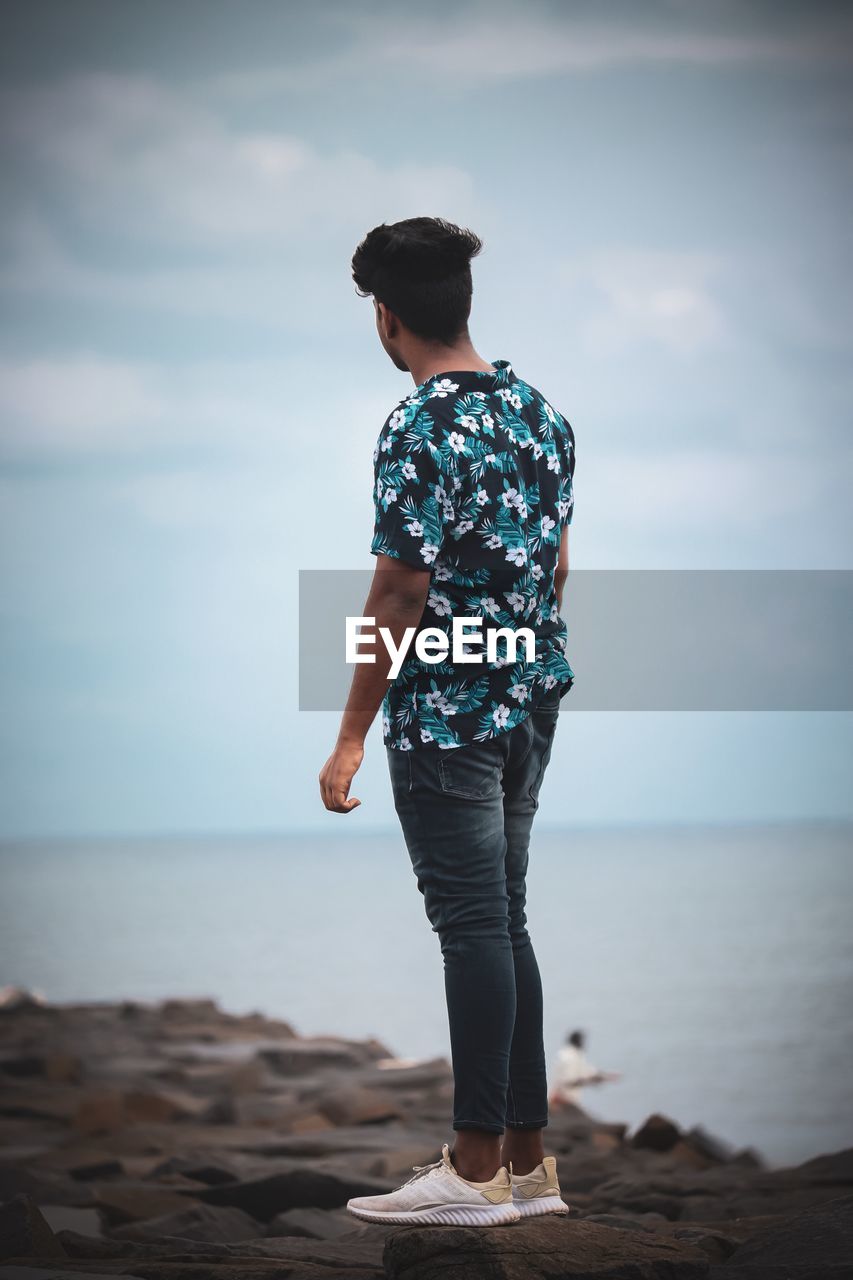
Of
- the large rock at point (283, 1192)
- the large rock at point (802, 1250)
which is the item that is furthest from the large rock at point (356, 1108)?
the large rock at point (802, 1250)

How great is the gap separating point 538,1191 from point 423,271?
1.88 metres

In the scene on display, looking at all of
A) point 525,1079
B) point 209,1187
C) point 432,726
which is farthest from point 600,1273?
point 209,1187

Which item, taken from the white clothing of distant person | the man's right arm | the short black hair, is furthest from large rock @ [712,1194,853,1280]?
the white clothing of distant person

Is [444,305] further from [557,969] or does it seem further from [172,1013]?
[557,969]

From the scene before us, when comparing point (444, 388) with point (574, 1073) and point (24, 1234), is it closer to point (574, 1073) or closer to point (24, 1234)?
point (24, 1234)

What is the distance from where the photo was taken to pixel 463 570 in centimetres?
266

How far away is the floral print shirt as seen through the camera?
2576 mm

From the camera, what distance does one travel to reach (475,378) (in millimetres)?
2734

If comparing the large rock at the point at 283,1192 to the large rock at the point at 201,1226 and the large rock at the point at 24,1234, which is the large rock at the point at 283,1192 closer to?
the large rock at the point at 201,1226

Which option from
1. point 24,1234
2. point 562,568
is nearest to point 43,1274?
point 24,1234

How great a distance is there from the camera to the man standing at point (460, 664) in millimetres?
2588

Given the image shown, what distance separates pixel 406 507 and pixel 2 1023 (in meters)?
11.5

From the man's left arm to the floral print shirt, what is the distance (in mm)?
40

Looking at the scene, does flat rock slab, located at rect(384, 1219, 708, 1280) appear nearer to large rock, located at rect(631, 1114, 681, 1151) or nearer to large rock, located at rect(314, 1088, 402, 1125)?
large rock, located at rect(631, 1114, 681, 1151)
